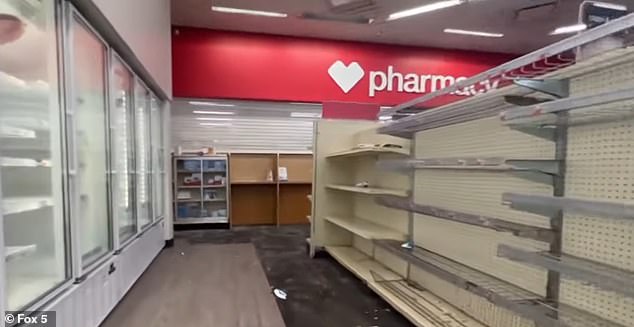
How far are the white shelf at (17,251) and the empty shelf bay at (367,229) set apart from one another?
2.38 m

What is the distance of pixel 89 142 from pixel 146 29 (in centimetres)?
161

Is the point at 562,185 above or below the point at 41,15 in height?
below

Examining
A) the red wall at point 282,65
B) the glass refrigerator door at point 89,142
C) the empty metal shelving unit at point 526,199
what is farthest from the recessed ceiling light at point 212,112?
the empty metal shelving unit at point 526,199

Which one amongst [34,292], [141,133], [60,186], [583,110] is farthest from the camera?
[141,133]

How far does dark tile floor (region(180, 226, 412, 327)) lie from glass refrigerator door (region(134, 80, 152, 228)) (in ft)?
4.36

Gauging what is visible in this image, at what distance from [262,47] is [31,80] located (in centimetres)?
528

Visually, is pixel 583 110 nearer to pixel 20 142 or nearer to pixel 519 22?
pixel 20 142

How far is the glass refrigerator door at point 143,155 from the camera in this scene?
427cm

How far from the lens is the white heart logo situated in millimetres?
7469

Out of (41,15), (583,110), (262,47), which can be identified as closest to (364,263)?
(583,110)

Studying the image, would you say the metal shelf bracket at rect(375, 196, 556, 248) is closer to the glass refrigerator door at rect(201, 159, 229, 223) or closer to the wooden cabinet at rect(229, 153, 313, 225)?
the wooden cabinet at rect(229, 153, 313, 225)

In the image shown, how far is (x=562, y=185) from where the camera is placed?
1.82 m

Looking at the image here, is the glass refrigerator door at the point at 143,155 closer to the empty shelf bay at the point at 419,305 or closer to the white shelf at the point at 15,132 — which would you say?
the white shelf at the point at 15,132

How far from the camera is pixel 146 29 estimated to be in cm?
397
